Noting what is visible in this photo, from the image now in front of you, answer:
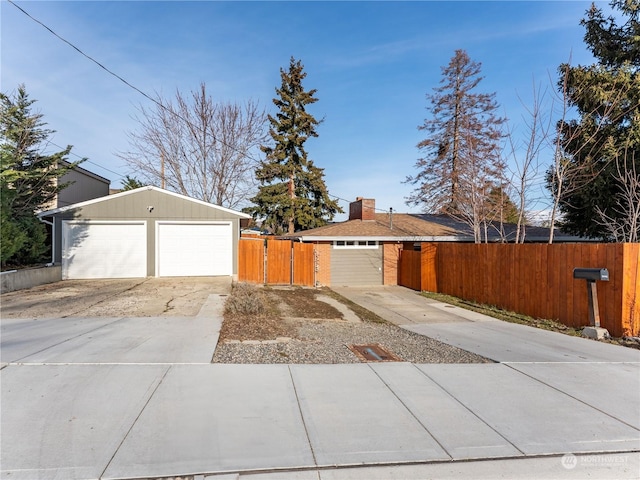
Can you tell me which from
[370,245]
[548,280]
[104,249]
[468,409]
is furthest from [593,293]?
[104,249]

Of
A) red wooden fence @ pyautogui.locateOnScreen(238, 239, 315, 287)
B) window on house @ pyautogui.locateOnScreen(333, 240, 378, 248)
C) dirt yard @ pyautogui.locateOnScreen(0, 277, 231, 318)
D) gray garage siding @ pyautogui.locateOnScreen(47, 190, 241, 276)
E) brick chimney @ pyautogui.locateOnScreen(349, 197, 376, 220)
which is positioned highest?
brick chimney @ pyautogui.locateOnScreen(349, 197, 376, 220)

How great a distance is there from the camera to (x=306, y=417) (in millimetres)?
3473

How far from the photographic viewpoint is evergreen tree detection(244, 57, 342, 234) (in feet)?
85.8

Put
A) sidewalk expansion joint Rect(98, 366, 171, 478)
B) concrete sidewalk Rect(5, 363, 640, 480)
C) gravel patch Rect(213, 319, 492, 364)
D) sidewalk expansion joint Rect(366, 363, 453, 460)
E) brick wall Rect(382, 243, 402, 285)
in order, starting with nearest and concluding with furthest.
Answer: sidewalk expansion joint Rect(98, 366, 171, 478)
concrete sidewalk Rect(5, 363, 640, 480)
sidewalk expansion joint Rect(366, 363, 453, 460)
gravel patch Rect(213, 319, 492, 364)
brick wall Rect(382, 243, 402, 285)

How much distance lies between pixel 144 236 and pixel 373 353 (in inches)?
495

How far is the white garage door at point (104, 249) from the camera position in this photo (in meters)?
14.6

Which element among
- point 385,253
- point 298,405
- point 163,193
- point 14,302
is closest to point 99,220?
point 163,193

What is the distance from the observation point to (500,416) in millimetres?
3592

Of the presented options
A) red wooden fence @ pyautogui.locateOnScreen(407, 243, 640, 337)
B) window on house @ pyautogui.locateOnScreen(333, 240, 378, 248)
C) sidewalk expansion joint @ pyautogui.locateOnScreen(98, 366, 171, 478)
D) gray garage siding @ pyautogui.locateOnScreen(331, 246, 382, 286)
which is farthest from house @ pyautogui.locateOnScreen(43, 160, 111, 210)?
red wooden fence @ pyautogui.locateOnScreen(407, 243, 640, 337)

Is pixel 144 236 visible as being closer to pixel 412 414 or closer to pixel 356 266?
pixel 356 266

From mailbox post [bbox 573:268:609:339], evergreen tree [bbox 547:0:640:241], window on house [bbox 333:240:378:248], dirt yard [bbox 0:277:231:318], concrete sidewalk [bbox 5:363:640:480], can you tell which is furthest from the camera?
window on house [bbox 333:240:378:248]

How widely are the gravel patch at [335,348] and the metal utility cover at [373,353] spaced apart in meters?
0.09

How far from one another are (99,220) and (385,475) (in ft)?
51.2

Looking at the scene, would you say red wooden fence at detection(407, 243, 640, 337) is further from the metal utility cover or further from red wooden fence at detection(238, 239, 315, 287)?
red wooden fence at detection(238, 239, 315, 287)
